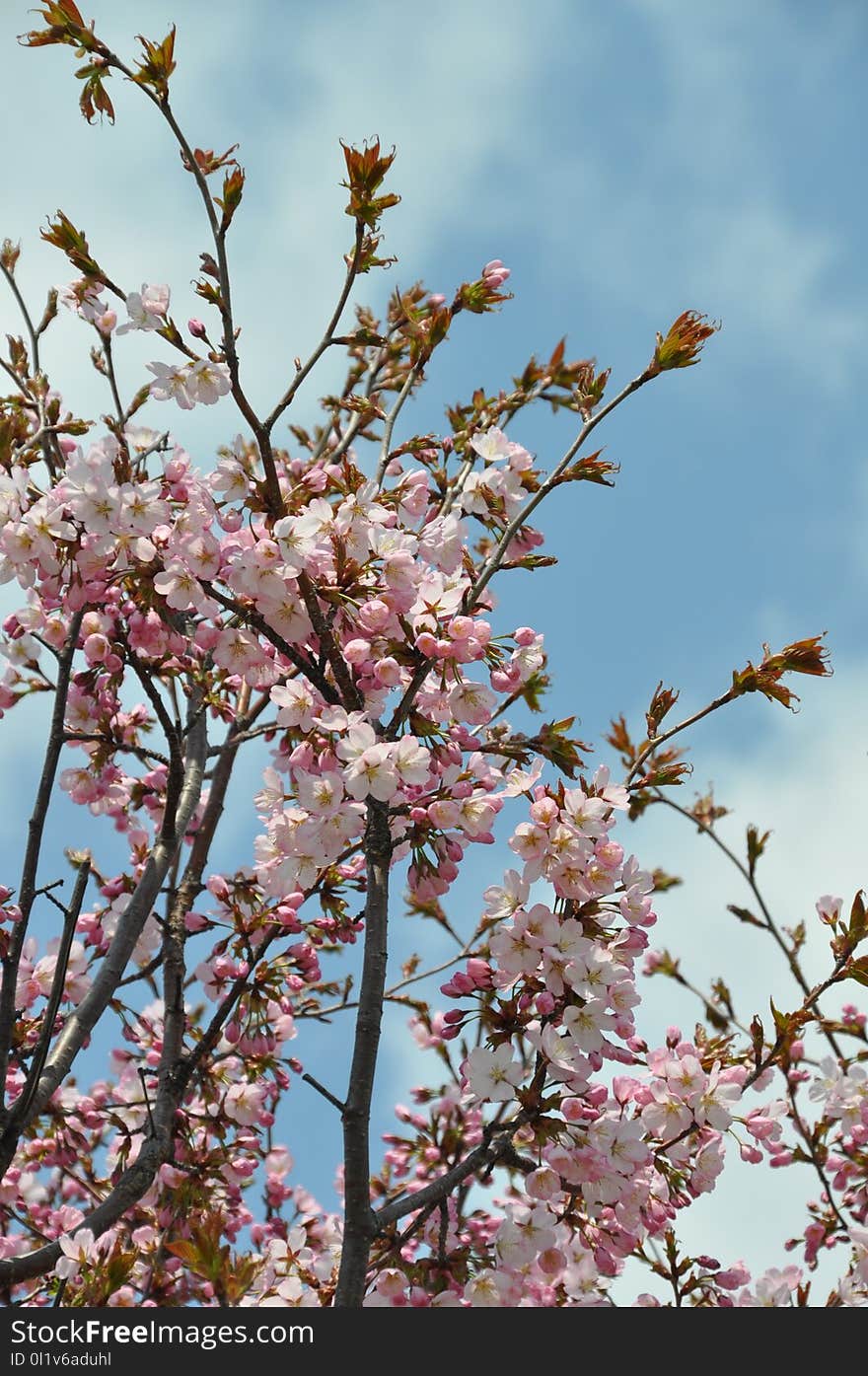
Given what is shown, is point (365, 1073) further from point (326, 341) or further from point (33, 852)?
point (326, 341)

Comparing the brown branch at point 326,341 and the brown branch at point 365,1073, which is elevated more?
the brown branch at point 326,341

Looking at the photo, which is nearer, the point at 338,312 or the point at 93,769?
the point at 338,312

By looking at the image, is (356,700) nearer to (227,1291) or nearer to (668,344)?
(668,344)

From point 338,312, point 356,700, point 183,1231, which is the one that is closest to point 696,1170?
point 356,700

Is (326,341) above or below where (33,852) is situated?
above

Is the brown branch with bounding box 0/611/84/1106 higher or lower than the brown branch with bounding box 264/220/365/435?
lower

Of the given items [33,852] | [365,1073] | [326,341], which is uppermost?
[326,341]

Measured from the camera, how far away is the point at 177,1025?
4.71 m

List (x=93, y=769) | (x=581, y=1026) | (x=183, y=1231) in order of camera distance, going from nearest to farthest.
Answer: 1. (x=581, y=1026)
2. (x=93, y=769)
3. (x=183, y=1231)

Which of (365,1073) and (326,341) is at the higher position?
(326,341)

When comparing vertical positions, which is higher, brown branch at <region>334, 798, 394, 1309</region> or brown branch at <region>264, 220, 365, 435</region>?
brown branch at <region>264, 220, 365, 435</region>

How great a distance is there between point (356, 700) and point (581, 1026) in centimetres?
117

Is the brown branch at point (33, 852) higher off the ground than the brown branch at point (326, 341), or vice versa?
the brown branch at point (326, 341)
